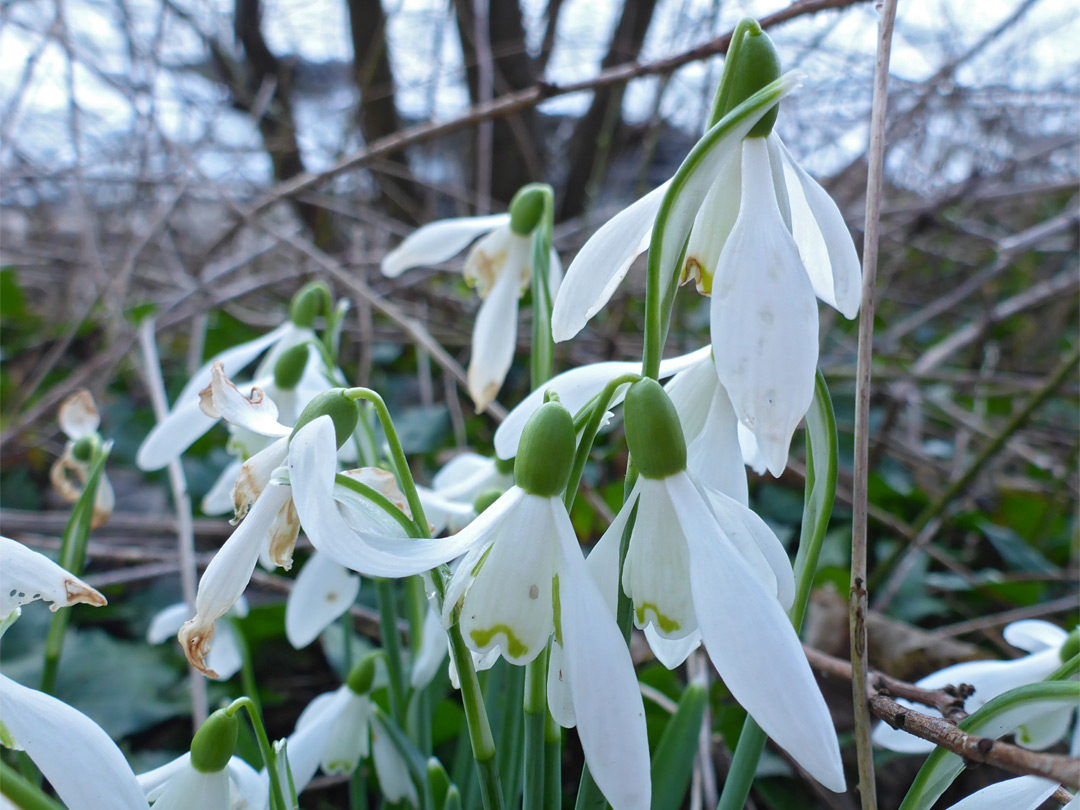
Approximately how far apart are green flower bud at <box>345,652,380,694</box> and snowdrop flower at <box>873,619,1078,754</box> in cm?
37

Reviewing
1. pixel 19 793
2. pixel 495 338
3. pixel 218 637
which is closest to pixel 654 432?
pixel 19 793

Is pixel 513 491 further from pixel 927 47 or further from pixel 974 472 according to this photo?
pixel 927 47

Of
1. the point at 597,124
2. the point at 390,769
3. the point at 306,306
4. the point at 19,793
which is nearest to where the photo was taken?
the point at 19,793

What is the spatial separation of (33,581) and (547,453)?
253 mm

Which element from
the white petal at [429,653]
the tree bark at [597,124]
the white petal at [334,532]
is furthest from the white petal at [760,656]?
the tree bark at [597,124]

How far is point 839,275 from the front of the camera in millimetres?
411

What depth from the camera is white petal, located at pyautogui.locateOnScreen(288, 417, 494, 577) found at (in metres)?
0.30

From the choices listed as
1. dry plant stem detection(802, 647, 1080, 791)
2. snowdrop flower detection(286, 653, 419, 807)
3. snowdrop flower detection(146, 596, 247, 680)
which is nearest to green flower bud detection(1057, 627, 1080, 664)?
dry plant stem detection(802, 647, 1080, 791)

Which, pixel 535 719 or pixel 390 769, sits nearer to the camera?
pixel 535 719

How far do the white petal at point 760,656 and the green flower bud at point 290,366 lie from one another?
1.45ft

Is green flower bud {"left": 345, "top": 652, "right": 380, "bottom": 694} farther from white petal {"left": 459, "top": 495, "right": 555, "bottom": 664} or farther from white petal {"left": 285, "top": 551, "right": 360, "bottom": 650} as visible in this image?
white petal {"left": 459, "top": 495, "right": 555, "bottom": 664}

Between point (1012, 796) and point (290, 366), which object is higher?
point (290, 366)

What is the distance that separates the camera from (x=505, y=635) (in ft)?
1.14

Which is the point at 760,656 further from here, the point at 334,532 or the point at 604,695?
the point at 334,532
